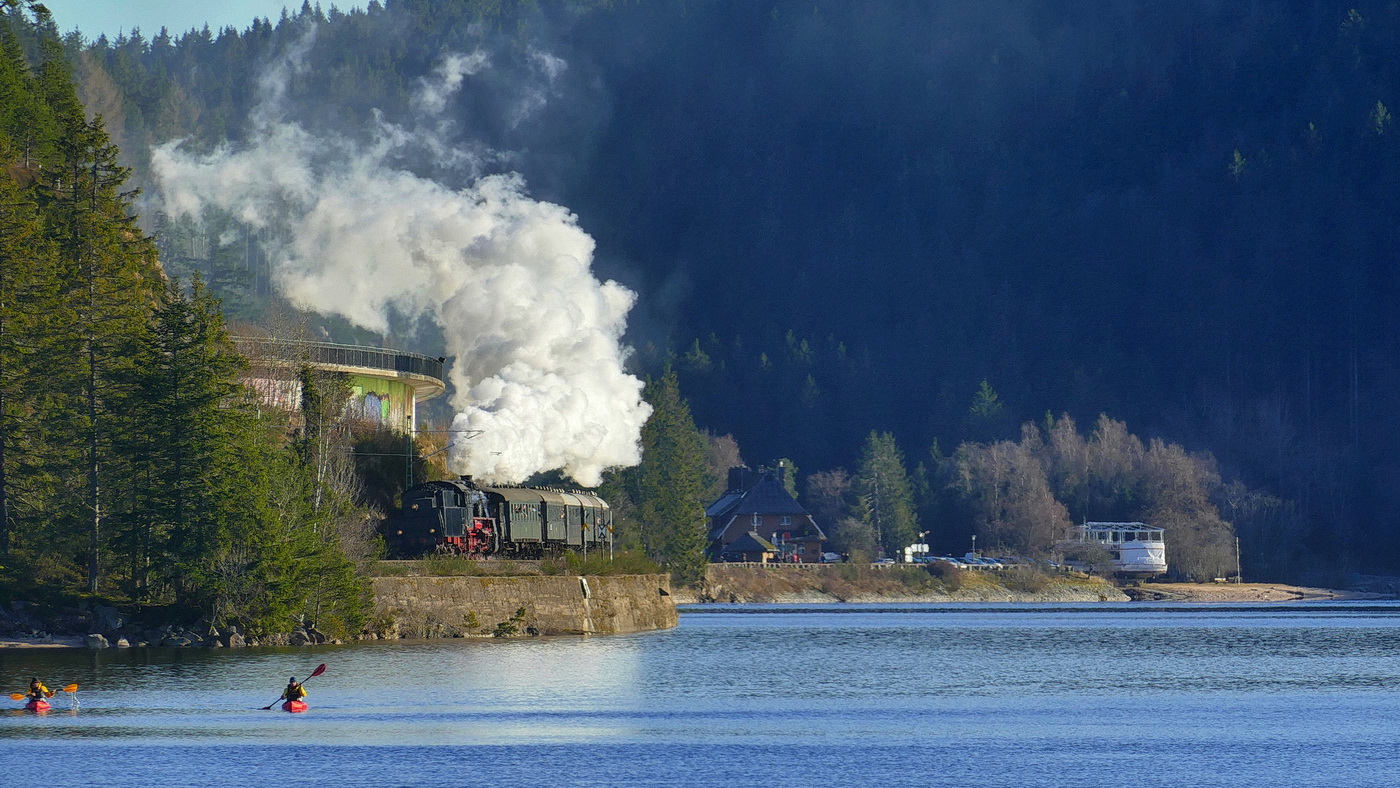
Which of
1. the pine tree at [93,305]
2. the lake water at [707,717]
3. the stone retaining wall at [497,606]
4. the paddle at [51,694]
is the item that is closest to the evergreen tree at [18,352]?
the pine tree at [93,305]

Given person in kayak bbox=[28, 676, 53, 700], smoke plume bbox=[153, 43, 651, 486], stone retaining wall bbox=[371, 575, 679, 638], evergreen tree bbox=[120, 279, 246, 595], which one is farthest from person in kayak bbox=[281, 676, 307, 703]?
smoke plume bbox=[153, 43, 651, 486]

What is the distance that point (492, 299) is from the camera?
108375 millimetres

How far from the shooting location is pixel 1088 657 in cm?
9012

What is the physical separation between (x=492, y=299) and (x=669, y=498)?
66.3 meters

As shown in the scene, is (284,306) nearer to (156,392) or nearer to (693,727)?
(156,392)

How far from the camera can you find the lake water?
46562 mm

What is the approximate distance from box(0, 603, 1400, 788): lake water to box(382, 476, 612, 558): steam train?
5.59 m

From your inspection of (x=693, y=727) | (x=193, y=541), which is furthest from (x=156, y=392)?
(x=693, y=727)

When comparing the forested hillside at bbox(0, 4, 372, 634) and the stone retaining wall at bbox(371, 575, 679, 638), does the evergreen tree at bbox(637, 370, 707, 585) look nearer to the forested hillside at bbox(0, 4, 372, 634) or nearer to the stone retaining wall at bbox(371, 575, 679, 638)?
the stone retaining wall at bbox(371, 575, 679, 638)

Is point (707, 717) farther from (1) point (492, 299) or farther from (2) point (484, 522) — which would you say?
(1) point (492, 299)

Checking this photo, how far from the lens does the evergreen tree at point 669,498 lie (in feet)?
560

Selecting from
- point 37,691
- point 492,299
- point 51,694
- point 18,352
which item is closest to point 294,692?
point 37,691

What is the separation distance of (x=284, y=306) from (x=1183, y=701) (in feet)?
331

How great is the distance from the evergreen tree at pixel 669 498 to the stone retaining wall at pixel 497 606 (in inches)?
2736
